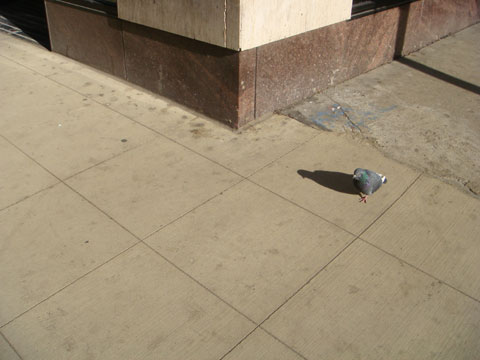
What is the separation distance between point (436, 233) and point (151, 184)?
2469 mm

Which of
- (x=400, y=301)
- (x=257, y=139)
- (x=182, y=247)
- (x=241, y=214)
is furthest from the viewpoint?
(x=257, y=139)

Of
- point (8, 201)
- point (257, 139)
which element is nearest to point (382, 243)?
point (257, 139)

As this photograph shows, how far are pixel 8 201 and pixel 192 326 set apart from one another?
216 cm

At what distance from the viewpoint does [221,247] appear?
12.3 feet

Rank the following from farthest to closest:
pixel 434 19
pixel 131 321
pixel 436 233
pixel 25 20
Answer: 1. pixel 25 20
2. pixel 434 19
3. pixel 436 233
4. pixel 131 321

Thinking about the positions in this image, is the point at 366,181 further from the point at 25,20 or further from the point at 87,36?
the point at 25,20

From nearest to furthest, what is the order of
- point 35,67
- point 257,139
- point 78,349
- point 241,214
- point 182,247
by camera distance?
point 78,349 → point 182,247 → point 241,214 → point 257,139 → point 35,67

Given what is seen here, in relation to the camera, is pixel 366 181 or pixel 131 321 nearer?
pixel 131 321

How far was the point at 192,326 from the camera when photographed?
10.2ft

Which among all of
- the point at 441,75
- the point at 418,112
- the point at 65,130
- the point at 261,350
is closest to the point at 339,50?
the point at 418,112

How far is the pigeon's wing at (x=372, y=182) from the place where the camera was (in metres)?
4.11

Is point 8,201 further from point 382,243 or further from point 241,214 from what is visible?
point 382,243

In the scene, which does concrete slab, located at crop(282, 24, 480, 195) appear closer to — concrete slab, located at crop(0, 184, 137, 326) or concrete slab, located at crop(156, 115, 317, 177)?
concrete slab, located at crop(156, 115, 317, 177)

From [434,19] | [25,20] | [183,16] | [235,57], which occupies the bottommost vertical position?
[25,20]
